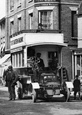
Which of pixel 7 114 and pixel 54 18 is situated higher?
pixel 54 18

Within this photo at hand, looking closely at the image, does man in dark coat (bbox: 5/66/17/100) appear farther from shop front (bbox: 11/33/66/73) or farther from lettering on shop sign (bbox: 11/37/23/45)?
lettering on shop sign (bbox: 11/37/23/45)

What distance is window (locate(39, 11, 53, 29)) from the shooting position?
3419 cm

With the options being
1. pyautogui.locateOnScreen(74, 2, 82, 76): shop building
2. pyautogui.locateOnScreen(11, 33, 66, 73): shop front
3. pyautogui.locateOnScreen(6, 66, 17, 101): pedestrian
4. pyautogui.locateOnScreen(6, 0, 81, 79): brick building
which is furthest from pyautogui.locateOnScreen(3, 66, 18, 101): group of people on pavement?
pyautogui.locateOnScreen(74, 2, 82, 76): shop building

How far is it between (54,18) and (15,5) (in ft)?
22.9

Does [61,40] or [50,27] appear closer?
[61,40]

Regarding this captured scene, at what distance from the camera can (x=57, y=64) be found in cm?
2314

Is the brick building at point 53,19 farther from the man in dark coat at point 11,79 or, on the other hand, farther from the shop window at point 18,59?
the man in dark coat at point 11,79

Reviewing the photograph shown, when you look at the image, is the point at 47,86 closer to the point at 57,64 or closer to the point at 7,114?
the point at 57,64

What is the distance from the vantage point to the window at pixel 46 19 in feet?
112

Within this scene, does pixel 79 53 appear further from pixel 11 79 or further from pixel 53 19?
pixel 11 79

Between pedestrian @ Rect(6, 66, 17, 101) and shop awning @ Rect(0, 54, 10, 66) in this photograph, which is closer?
pedestrian @ Rect(6, 66, 17, 101)

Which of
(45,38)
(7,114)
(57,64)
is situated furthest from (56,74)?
(7,114)

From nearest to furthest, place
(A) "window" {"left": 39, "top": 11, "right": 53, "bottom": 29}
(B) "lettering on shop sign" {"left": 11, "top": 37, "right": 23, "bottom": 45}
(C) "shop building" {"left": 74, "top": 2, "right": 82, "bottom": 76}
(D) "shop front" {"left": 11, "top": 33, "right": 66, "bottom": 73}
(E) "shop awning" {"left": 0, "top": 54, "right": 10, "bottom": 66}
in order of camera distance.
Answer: (D) "shop front" {"left": 11, "top": 33, "right": 66, "bottom": 73}
(B) "lettering on shop sign" {"left": 11, "top": 37, "right": 23, "bottom": 45}
(C) "shop building" {"left": 74, "top": 2, "right": 82, "bottom": 76}
(A) "window" {"left": 39, "top": 11, "right": 53, "bottom": 29}
(E) "shop awning" {"left": 0, "top": 54, "right": 10, "bottom": 66}

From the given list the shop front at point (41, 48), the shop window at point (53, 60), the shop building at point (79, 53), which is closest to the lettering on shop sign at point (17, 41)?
the shop front at point (41, 48)
